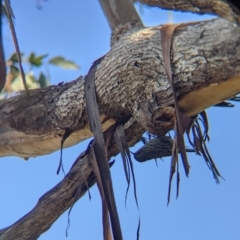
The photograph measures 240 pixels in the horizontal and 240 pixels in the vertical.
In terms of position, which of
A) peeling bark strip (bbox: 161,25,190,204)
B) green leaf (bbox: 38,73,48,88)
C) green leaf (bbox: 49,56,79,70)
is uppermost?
peeling bark strip (bbox: 161,25,190,204)

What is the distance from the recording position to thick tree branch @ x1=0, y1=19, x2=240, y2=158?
1.24m

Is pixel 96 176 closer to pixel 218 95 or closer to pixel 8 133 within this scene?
pixel 218 95

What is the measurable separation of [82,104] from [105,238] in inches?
13.2

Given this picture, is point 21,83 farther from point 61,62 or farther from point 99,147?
point 99,147

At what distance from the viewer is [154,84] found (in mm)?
1355

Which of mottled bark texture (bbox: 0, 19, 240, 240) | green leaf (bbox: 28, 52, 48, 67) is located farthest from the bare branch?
green leaf (bbox: 28, 52, 48, 67)

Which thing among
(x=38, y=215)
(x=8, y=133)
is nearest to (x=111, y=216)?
(x=38, y=215)

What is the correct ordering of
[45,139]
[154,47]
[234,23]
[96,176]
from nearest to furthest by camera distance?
[234,23], [154,47], [96,176], [45,139]

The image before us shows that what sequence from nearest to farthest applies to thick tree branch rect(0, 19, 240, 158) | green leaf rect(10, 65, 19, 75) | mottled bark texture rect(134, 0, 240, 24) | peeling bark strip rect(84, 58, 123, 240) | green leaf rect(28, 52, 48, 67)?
mottled bark texture rect(134, 0, 240, 24), thick tree branch rect(0, 19, 240, 158), peeling bark strip rect(84, 58, 123, 240), green leaf rect(10, 65, 19, 75), green leaf rect(28, 52, 48, 67)

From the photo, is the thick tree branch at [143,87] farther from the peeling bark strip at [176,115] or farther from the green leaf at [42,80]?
the green leaf at [42,80]

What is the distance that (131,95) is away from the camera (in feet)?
4.66

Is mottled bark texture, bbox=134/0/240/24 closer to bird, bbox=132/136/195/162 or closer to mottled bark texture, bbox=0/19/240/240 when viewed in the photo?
mottled bark texture, bbox=0/19/240/240

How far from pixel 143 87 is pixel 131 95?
0.05 meters

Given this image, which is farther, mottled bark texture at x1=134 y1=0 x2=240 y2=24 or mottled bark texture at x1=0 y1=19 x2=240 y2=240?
mottled bark texture at x1=0 y1=19 x2=240 y2=240
